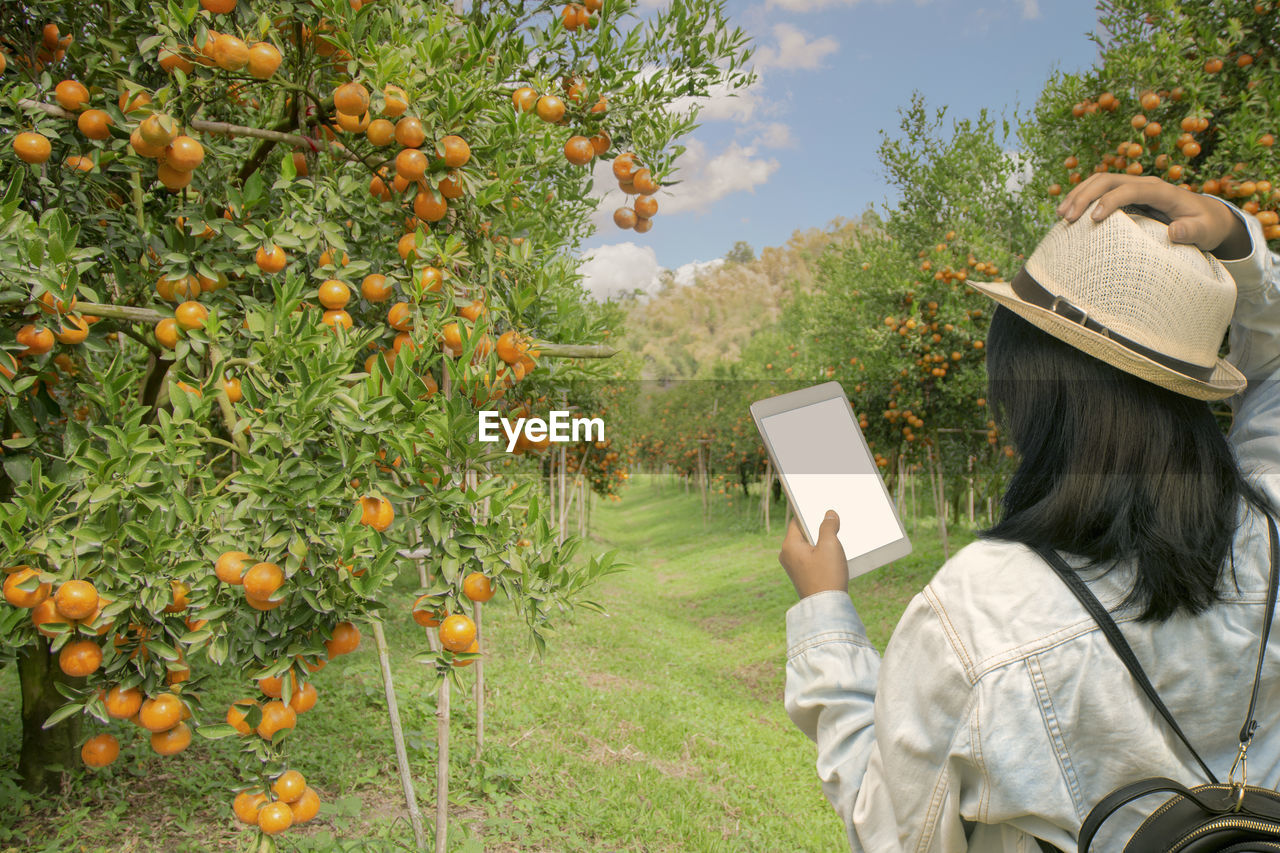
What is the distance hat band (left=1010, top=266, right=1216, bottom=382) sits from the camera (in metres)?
0.94

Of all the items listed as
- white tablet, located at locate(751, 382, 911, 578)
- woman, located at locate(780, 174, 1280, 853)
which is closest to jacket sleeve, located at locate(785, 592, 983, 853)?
woman, located at locate(780, 174, 1280, 853)

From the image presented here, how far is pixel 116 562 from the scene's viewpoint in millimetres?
1477

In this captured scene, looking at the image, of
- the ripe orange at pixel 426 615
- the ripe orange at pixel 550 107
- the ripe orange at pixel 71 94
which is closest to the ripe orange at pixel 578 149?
the ripe orange at pixel 550 107

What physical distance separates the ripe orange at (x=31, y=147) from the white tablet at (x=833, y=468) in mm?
1762

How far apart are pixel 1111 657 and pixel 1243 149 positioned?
13.6ft

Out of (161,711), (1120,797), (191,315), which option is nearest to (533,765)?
(161,711)

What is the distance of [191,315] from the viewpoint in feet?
5.75

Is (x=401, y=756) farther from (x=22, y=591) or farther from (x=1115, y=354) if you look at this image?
(x=1115, y=354)

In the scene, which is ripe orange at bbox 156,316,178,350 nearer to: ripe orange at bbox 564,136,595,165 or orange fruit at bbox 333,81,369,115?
orange fruit at bbox 333,81,369,115

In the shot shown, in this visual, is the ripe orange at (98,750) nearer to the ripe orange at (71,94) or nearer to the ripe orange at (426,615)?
the ripe orange at (426,615)

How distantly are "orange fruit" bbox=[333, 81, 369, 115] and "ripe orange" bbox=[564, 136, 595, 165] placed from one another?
645 millimetres

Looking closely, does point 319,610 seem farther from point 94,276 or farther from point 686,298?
point 686,298

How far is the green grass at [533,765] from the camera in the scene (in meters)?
2.96

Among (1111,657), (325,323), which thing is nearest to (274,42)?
(325,323)
